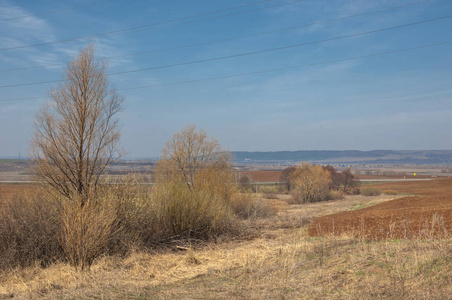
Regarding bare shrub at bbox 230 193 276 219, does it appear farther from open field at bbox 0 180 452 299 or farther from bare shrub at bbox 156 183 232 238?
open field at bbox 0 180 452 299

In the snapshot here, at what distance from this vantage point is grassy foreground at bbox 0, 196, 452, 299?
7926 millimetres

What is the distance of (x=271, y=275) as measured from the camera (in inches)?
380

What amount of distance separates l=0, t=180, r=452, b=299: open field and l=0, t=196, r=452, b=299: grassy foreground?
0.8 inches

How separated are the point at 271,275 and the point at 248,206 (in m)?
18.7

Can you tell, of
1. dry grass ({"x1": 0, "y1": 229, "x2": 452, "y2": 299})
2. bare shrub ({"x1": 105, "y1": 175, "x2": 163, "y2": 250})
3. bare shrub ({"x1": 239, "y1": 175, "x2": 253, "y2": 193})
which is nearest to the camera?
dry grass ({"x1": 0, "y1": 229, "x2": 452, "y2": 299})

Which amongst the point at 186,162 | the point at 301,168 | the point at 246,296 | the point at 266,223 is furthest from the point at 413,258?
the point at 301,168

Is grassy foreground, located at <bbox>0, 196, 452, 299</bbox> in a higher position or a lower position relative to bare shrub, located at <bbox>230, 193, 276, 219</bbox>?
higher

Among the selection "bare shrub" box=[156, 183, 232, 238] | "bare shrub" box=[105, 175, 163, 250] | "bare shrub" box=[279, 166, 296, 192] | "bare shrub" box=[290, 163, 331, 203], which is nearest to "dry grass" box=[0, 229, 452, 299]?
"bare shrub" box=[105, 175, 163, 250]

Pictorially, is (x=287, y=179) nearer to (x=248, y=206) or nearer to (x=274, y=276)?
(x=248, y=206)

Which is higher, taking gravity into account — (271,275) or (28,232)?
(28,232)

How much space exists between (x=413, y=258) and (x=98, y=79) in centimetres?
1288

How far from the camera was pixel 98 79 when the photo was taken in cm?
1548

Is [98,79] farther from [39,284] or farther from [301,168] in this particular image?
[301,168]

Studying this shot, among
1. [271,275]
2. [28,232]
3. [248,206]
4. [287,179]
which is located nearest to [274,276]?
[271,275]
